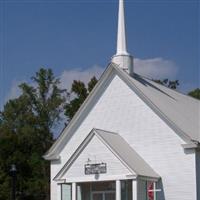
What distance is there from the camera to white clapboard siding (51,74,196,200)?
31.6 m

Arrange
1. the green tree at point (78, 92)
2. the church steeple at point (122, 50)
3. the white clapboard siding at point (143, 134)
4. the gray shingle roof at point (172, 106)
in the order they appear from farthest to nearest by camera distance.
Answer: the green tree at point (78, 92) < the church steeple at point (122, 50) < the gray shingle roof at point (172, 106) < the white clapboard siding at point (143, 134)

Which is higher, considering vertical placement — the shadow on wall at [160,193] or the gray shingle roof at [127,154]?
the gray shingle roof at [127,154]

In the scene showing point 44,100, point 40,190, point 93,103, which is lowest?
point 40,190

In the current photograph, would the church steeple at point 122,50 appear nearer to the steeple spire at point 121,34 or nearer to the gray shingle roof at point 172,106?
the steeple spire at point 121,34

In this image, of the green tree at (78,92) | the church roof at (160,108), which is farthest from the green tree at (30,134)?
the church roof at (160,108)

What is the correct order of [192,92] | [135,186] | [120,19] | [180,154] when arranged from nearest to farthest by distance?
[135,186], [180,154], [120,19], [192,92]

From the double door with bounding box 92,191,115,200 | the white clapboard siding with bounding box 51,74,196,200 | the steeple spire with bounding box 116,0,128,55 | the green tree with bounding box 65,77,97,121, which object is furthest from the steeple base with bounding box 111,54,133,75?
the green tree with bounding box 65,77,97,121

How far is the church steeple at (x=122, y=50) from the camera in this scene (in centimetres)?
3612

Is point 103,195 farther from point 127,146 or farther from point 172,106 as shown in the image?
point 172,106

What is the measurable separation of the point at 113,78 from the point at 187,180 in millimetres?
7449

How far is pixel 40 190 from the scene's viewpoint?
6550 centimetres

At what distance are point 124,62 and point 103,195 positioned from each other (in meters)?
7.91

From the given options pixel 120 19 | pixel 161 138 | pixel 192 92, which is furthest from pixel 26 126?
pixel 161 138

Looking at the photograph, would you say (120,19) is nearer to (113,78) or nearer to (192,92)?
(113,78)
